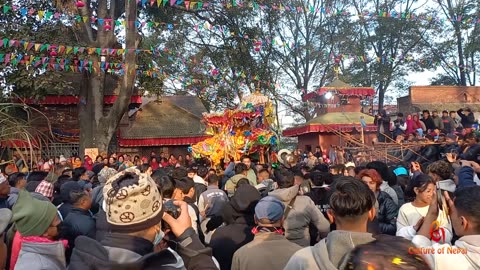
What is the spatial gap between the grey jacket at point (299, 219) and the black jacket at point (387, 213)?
0.57 metres

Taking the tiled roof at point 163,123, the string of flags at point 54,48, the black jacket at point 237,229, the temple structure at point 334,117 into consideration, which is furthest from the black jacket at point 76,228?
the temple structure at point 334,117

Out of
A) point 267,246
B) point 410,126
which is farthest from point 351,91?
point 267,246

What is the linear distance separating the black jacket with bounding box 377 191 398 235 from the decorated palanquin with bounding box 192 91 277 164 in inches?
509

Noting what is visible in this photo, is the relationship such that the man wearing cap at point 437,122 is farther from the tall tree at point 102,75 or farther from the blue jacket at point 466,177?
the blue jacket at point 466,177

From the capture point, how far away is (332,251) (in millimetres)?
2752

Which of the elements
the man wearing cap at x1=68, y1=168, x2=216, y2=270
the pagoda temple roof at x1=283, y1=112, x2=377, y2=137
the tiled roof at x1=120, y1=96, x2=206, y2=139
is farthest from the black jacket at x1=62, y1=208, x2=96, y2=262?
the tiled roof at x1=120, y1=96, x2=206, y2=139

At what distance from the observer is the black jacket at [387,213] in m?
5.28

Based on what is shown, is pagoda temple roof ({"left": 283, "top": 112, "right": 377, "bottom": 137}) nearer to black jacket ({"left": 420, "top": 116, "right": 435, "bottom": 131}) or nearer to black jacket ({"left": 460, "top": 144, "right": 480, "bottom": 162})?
black jacket ({"left": 420, "top": 116, "right": 435, "bottom": 131})

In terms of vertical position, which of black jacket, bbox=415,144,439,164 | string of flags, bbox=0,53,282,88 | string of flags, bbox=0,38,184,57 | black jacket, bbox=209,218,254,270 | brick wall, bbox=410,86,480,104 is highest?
string of flags, bbox=0,38,184,57

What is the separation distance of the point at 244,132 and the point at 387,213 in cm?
1347

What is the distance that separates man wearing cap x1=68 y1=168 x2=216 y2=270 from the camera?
2420 mm

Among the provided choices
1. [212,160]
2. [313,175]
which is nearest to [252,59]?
[212,160]

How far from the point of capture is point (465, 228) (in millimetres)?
2975

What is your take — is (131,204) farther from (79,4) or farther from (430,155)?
(79,4)
